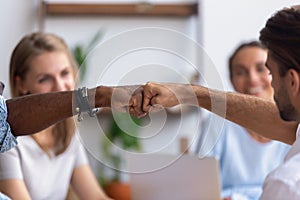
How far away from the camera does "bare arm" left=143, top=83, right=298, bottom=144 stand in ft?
4.42

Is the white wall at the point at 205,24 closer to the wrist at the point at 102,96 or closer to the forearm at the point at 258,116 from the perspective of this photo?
the forearm at the point at 258,116

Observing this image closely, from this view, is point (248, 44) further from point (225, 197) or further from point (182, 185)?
point (182, 185)

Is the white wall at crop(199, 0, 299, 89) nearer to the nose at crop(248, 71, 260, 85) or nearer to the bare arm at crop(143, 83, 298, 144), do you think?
the nose at crop(248, 71, 260, 85)

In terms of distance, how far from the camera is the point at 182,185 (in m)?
1.69

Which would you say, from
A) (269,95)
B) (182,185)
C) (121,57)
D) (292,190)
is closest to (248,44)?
(269,95)

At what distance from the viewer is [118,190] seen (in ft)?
10.2

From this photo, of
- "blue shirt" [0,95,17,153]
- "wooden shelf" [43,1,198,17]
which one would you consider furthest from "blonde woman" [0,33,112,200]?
Result: "wooden shelf" [43,1,198,17]

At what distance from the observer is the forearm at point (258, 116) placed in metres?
1.51

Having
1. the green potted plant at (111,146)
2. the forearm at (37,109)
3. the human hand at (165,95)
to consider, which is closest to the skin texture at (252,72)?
the green potted plant at (111,146)

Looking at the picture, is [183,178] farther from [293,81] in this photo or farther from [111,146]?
[111,146]

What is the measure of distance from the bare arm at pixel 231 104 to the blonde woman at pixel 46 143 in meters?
0.61

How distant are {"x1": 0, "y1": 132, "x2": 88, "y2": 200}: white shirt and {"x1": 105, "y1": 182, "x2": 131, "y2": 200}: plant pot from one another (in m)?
1.04

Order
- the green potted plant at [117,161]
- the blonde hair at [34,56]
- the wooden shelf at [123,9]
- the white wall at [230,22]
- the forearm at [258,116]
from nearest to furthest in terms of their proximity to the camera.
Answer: the forearm at [258,116] → the blonde hair at [34,56] → the green potted plant at [117,161] → the wooden shelf at [123,9] → the white wall at [230,22]

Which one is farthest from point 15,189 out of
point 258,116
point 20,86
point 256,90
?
point 256,90
